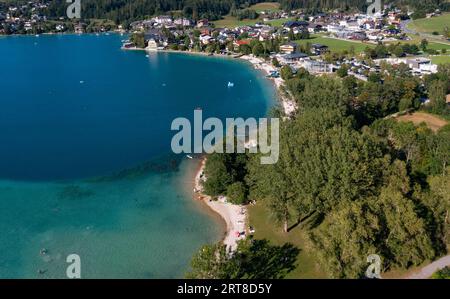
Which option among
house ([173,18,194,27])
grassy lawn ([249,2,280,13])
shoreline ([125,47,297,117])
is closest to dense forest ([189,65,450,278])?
shoreline ([125,47,297,117])

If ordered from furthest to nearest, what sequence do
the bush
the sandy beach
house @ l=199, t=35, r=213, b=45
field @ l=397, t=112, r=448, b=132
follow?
house @ l=199, t=35, r=213, b=45, field @ l=397, t=112, r=448, b=132, the bush, the sandy beach

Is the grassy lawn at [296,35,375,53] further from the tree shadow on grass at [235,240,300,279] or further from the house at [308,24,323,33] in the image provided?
the tree shadow on grass at [235,240,300,279]

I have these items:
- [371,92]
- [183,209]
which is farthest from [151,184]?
[371,92]

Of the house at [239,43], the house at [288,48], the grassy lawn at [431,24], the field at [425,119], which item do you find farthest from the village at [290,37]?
the field at [425,119]

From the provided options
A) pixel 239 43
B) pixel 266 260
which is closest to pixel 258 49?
pixel 239 43

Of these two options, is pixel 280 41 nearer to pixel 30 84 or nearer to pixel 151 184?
pixel 30 84

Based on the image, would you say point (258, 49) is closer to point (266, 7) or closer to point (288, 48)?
point (288, 48)
